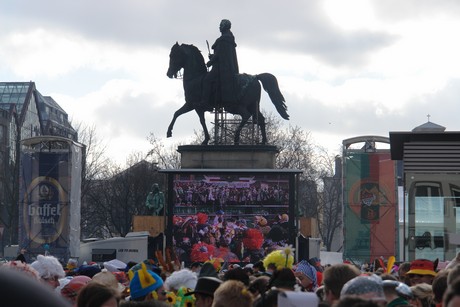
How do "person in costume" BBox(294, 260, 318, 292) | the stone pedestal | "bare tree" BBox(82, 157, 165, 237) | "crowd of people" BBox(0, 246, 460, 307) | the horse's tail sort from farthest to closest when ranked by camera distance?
"bare tree" BBox(82, 157, 165, 237) < the stone pedestal < the horse's tail < "person in costume" BBox(294, 260, 318, 292) < "crowd of people" BBox(0, 246, 460, 307)

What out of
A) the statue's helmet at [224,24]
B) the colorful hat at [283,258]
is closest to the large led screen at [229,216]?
the statue's helmet at [224,24]

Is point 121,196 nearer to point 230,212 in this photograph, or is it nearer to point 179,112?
point 179,112

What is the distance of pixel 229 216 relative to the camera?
1882 inches

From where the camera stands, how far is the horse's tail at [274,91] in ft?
165

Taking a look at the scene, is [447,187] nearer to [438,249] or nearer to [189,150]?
[438,249]

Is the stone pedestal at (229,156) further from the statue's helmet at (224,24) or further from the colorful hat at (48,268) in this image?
the colorful hat at (48,268)

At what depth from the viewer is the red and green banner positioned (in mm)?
45781

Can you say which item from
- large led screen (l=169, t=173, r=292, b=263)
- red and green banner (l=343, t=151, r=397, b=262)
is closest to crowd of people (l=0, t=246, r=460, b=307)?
red and green banner (l=343, t=151, r=397, b=262)

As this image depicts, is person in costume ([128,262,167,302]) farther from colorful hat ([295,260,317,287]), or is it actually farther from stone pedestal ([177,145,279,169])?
stone pedestal ([177,145,279,169])

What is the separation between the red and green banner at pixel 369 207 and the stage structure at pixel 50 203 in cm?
1002

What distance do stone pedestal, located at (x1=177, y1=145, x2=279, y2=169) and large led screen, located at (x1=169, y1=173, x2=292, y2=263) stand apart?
2524mm

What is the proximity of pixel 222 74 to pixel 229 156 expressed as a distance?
10.5 feet

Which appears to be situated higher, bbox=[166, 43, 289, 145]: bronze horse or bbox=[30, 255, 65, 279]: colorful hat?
bbox=[166, 43, 289, 145]: bronze horse

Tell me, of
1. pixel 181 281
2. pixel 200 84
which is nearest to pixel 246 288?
pixel 181 281
